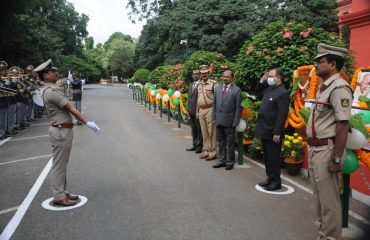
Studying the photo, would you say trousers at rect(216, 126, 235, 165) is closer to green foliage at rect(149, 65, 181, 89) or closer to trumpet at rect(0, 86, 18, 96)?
trumpet at rect(0, 86, 18, 96)

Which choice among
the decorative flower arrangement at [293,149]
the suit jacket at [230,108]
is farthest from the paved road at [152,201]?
the suit jacket at [230,108]

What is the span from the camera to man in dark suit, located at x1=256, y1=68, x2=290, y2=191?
6.01 meters

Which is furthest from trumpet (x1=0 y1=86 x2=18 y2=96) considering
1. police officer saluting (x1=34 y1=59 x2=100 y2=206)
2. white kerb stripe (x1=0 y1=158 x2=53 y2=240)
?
police officer saluting (x1=34 y1=59 x2=100 y2=206)

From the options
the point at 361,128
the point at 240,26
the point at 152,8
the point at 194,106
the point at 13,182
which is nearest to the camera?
the point at 361,128

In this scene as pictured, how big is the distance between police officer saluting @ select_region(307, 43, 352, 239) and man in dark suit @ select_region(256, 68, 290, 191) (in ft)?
6.21

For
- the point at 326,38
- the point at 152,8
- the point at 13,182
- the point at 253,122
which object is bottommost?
the point at 13,182

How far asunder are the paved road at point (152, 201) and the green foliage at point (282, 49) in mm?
2117

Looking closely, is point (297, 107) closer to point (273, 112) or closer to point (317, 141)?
point (273, 112)

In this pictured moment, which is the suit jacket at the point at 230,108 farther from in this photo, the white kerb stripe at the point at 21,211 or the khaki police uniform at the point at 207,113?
the white kerb stripe at the point at 21,211

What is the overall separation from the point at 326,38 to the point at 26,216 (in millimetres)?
6575

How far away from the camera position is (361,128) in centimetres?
418

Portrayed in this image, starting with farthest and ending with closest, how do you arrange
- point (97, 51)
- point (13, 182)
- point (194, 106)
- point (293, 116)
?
point (97, 51), point (194, 106), point (293, 116), point (13, 182)

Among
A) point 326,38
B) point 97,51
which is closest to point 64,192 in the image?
point 326,38

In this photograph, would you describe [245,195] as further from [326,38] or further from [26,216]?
[326,38]
